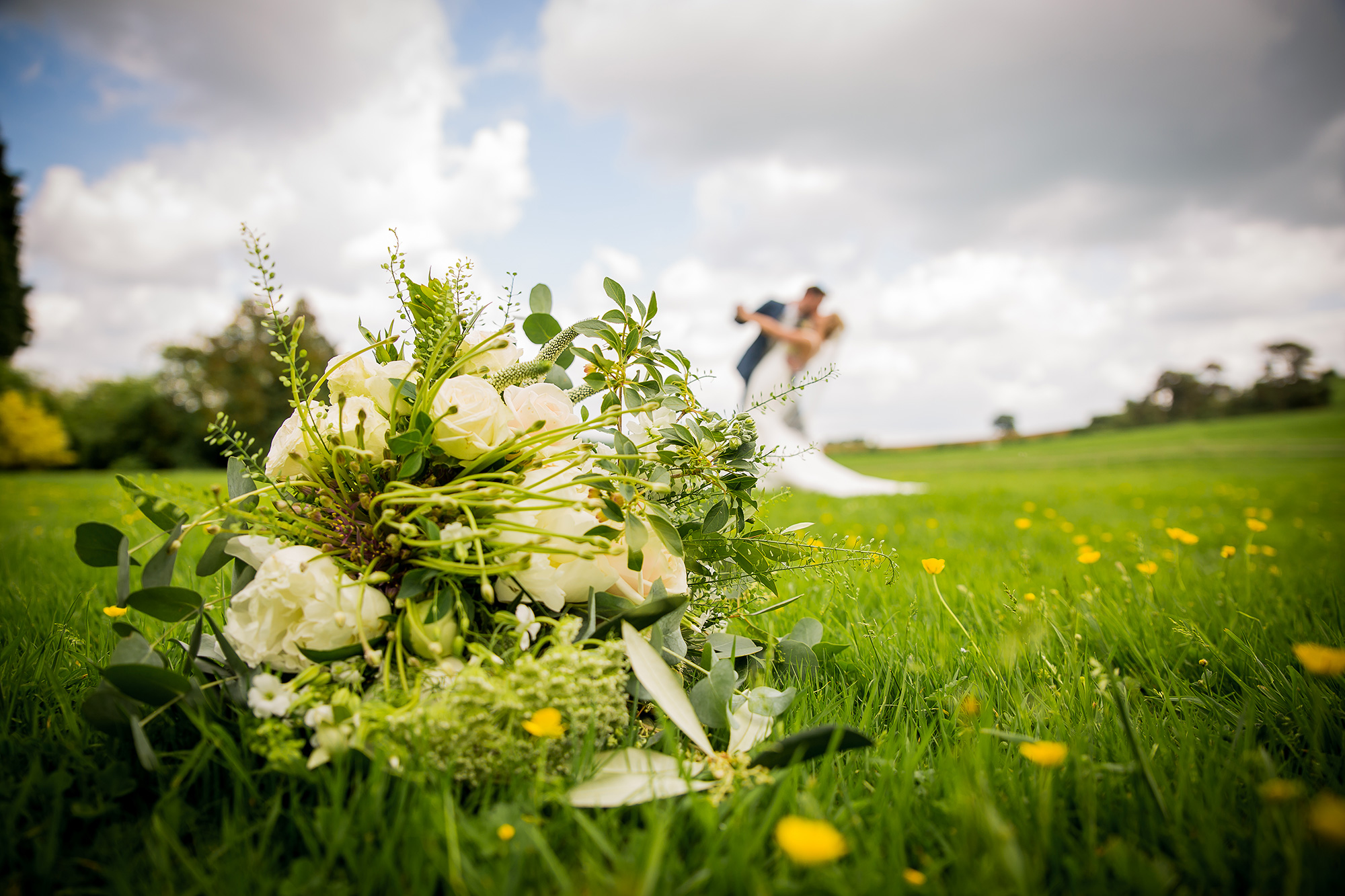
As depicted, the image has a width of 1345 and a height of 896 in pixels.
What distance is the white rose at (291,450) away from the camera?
1143mm

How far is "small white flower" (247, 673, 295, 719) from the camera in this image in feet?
2.85

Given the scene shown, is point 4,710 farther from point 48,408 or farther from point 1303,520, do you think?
point 48,408

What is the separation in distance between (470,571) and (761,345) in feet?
35.3

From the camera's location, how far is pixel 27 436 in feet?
74.5

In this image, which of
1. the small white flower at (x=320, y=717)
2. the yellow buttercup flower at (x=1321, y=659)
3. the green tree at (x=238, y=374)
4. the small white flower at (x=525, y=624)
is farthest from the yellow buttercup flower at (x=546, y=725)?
the green tree at (x=238, y=374)

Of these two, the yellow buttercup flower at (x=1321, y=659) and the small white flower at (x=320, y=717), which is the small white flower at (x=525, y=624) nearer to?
the small white flower at (x=320, y=717)

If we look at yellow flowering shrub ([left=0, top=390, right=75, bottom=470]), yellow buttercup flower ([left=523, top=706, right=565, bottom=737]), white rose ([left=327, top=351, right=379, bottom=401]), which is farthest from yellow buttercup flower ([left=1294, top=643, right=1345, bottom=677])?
yellow flowering shrub ([left=0, top=390, right=75, bottom=470])

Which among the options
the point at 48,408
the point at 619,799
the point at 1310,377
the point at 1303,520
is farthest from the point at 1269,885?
the point at 1310,377

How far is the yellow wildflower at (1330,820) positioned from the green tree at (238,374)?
27.0 m

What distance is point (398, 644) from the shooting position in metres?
0.93

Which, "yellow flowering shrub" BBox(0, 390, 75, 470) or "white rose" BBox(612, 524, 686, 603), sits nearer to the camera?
"white rose" BBox(612, 524, 686, 603)

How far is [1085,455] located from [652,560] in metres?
28.2

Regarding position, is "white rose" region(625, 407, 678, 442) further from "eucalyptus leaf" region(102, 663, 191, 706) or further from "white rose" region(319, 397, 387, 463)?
"eucalyptus leaf" region(102, 663, 191, 706)

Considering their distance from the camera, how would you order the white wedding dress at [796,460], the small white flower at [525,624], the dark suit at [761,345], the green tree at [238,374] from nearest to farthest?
1. the small white flower at [525,624]
2. the white wedding dress at [796,460]
3. the dark suit at [761,345]
4. the green tree at [238,374]
